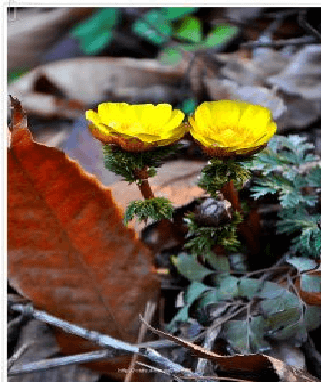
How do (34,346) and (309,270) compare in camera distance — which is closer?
(309,270)

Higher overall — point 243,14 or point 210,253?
point 243,14

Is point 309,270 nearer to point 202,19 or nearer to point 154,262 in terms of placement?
point 154,262

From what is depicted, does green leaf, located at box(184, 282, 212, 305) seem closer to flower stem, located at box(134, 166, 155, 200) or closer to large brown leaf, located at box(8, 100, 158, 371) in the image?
large brown leaf, located at box(8, 100, 158, 371)

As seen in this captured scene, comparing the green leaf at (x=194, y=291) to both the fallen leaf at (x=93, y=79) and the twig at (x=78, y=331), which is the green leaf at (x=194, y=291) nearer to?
the twig at (x=78, y=331)

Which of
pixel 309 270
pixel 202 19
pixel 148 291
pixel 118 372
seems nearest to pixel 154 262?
pixel 148 291

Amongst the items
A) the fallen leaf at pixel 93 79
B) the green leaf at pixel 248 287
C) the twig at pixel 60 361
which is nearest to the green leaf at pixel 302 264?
the green leaf at pixel 248 287

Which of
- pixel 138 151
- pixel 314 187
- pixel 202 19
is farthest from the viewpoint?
pixel 202 19

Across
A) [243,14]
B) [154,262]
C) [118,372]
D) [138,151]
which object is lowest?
[118,372]
